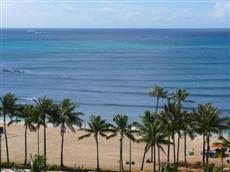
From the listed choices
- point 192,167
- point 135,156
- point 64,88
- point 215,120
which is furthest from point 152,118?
point 64,88

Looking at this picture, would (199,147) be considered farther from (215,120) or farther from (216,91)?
(216,91)

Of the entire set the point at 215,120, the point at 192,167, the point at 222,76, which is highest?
the point at 222,76

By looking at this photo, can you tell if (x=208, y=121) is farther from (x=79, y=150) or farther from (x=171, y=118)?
(x=79, y=150)

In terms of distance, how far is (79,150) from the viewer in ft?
248

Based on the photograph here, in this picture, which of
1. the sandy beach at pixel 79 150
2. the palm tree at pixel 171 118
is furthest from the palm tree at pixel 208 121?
the sandy beach at pixel 79 150

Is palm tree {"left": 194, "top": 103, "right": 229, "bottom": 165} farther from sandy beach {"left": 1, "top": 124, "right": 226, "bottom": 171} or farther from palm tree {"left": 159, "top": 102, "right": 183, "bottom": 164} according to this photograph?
sandy beach {"left": 1, "top": 124, "right": 226, "bottom": 171}

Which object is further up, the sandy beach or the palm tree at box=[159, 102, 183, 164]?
the palm tree at box=[159, 102, 183, 164]

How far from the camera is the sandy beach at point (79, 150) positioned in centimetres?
6825

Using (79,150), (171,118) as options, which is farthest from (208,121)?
(79,150)

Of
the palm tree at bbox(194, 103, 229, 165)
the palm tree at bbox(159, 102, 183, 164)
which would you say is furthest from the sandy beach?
the palm tree at bbox(194, 103, 229, 165)

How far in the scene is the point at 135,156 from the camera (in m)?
72.9

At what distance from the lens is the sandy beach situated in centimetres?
6825

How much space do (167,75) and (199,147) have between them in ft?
279

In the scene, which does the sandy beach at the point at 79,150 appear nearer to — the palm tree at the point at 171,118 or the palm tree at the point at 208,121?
the palm tree at the point at 171,118
